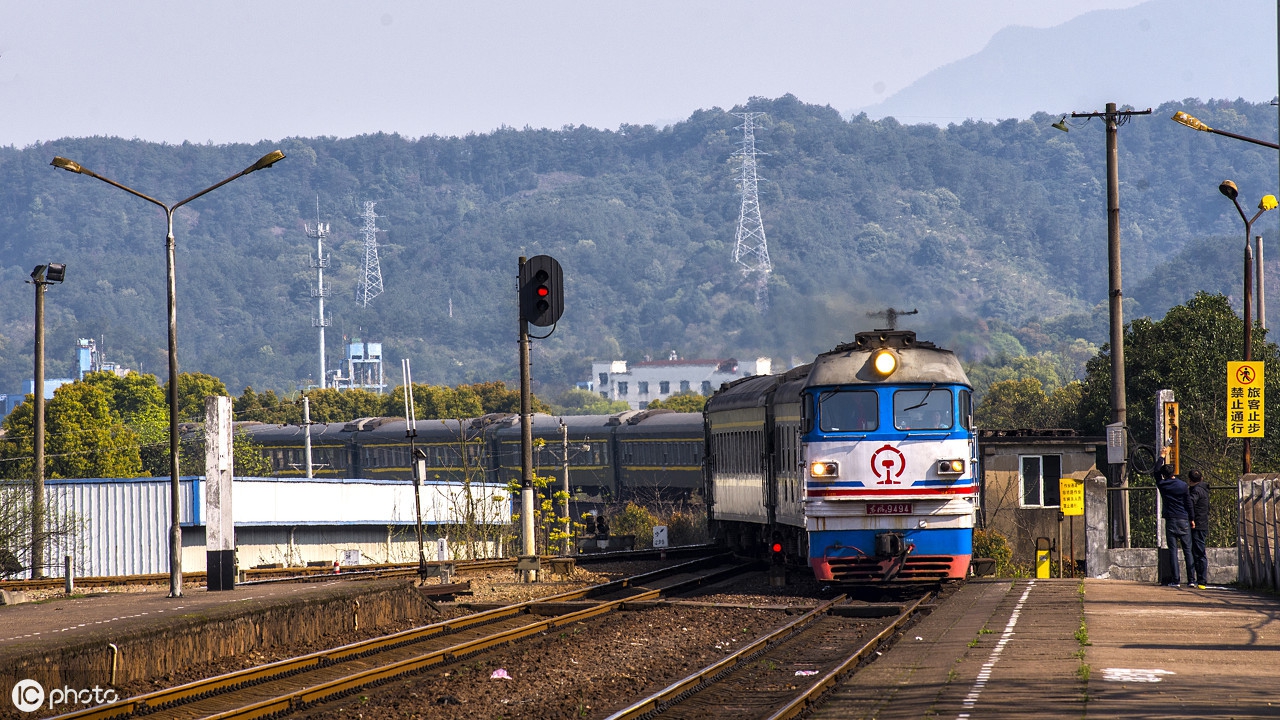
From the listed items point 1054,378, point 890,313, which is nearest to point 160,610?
point 890,313

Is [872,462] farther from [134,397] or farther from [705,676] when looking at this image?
[134,397]

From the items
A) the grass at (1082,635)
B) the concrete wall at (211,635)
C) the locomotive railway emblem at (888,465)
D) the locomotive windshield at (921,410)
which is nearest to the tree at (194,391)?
the concrete wall at (211,635)

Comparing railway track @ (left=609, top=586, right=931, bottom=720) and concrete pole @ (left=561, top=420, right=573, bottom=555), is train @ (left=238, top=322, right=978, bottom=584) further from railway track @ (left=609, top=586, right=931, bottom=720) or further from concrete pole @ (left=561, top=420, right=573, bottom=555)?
concrete pole @ (left=561, top=420, right=573, bottom=555)

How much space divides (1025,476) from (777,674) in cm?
3664

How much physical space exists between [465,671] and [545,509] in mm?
21634

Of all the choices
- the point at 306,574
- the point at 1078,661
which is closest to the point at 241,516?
the point at 306,574

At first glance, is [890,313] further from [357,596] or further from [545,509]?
[357,596]

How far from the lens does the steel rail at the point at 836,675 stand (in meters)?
11.3

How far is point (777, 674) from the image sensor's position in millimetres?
13852

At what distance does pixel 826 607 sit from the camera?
1909cm

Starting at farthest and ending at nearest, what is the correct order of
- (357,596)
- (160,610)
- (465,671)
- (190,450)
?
(190,450)
(357,596)
(160,610)
(465,671)

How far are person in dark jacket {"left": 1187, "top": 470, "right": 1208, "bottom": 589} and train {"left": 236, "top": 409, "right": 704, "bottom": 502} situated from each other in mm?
47786

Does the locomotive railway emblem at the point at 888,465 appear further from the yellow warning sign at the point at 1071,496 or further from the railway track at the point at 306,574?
the railway track at the point at 306,574
